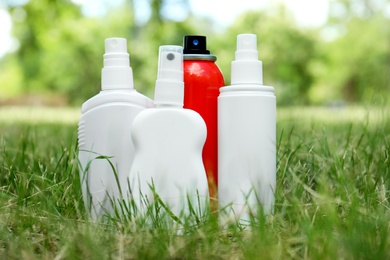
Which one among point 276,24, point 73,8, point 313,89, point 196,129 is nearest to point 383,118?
point 196,129

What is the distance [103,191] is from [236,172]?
0.96 feet

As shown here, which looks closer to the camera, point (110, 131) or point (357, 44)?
point (110, 131)

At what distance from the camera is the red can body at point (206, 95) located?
125 centimetres

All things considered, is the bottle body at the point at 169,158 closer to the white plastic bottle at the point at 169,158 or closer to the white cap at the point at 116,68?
the white plastic bottle at the point at 169,158

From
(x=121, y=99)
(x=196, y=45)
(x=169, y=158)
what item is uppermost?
(x=196, y=45)

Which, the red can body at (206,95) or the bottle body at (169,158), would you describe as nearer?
the bottle body at (169,158)

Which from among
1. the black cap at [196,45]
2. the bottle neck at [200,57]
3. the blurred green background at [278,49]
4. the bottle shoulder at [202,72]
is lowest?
the bottle shoulder at [202,72]

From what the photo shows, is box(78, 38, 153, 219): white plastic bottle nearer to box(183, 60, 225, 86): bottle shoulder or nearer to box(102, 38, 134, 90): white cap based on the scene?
box(102, 38, 134, 90): white cap

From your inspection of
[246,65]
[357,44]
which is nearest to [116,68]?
[246,65]

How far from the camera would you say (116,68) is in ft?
4.14

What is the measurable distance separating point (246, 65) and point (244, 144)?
16 centimetres

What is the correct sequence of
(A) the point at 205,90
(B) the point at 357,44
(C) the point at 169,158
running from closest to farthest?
(C) the point at 169,158
(A) the point at 205,90
(B) the point at 357,44

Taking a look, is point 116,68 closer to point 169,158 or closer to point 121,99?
point 121,99

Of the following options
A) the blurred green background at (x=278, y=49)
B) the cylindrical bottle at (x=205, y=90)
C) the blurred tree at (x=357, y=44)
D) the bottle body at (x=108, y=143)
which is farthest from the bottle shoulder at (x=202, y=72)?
the blurred tree at (x=357, y=44)
